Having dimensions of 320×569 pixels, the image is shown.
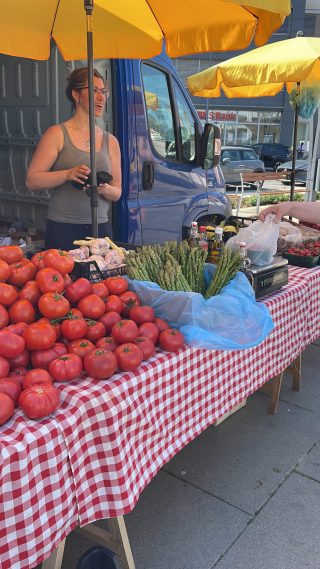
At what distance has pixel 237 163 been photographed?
2014 centimetres

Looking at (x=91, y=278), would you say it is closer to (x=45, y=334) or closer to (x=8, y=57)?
(x=45, y=334)

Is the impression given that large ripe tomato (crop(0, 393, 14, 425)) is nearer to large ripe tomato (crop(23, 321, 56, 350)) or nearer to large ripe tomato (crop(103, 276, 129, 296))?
large ripe tomato (crop(23, 321, 56, 350))

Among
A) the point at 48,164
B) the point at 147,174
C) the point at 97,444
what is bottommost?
the point at 97,444

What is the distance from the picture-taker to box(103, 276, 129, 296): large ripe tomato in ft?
7.77

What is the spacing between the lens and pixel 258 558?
2328mm

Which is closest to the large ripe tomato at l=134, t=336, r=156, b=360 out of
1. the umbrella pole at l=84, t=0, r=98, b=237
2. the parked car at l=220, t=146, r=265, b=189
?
the umbrella pole at l=84, t=0, r=98, b=237

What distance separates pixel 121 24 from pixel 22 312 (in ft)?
8.48

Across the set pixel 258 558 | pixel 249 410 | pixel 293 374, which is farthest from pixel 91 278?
pixel 293 374

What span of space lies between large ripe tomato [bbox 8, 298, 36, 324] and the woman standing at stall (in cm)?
133

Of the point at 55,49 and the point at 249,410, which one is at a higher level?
the point at 55,49

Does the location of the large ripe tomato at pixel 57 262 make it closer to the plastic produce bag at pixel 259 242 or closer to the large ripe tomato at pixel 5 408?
the large ripe tomato at pixel 5 408

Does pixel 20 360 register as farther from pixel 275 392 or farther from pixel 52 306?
pixel 275 392

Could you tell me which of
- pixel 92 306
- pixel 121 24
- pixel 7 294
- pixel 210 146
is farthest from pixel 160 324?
pixel 210 146

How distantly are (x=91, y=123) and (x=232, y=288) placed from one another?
54.4 inches
